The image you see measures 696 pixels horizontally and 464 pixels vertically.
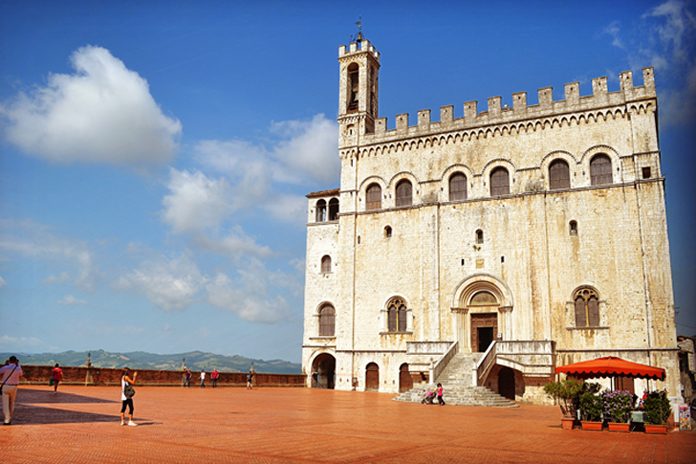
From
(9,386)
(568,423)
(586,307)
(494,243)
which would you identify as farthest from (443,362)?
(9,386)

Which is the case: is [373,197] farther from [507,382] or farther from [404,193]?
[507,382]

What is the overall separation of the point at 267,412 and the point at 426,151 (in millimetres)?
23011

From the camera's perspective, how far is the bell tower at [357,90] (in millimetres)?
41469

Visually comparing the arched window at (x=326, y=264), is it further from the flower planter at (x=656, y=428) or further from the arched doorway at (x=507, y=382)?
the flower planter at (x=656, y=428)

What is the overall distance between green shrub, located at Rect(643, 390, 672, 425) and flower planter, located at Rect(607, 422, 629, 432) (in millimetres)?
626

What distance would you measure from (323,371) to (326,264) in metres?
7.65

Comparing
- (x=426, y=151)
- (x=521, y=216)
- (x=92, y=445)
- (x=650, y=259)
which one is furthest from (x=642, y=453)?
(x=426, y=151)

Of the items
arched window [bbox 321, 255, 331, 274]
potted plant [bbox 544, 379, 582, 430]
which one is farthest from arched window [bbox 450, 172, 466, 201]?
potted plant [bbox 544, 379, 582, 430]

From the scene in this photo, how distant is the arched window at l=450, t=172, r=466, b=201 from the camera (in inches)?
1458

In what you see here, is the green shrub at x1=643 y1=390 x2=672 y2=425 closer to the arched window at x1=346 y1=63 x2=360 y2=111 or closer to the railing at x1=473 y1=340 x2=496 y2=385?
the railing at x1=473 y1=340 x2=496 y2=385

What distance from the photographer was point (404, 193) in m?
39.2

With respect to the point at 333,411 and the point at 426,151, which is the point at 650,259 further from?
the point at 333,411

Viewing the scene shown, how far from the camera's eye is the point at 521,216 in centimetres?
3466

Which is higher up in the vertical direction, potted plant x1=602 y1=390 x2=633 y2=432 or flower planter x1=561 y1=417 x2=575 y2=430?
potted plant x1=602 y1=390 x2=633 y2=432
